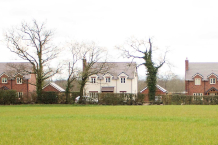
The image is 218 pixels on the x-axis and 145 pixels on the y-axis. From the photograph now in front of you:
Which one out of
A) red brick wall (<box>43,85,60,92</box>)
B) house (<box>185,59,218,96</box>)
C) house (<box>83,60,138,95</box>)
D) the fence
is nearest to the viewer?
the fence

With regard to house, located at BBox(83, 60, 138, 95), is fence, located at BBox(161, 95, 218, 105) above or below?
below

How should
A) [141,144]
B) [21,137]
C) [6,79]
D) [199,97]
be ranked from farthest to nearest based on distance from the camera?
[6,79], [199,97], [21,137], [141,144]

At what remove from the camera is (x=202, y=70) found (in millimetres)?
60969

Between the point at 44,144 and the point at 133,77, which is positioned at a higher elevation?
the point at 133,77

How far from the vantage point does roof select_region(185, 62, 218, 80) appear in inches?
2330

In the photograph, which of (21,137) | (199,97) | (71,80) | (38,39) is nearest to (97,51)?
(71,80)

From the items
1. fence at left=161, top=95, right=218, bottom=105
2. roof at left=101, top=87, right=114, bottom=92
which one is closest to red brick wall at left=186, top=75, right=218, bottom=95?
fence at left=161, top=95, right=218, bottom=105

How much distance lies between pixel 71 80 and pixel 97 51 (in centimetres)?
659

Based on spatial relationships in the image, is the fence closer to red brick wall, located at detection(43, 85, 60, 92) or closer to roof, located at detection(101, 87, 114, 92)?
roof, located at detection(101, 87, 114, 92)

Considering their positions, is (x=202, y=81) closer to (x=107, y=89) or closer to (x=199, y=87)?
(x=199, y=87)

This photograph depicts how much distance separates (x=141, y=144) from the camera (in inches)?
423

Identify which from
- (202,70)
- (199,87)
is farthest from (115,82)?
(202,70)

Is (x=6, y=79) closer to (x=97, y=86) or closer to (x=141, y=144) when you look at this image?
(x=97, y=86)

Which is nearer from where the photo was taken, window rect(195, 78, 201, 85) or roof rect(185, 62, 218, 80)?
window rect(195, 78, 201, 85)
